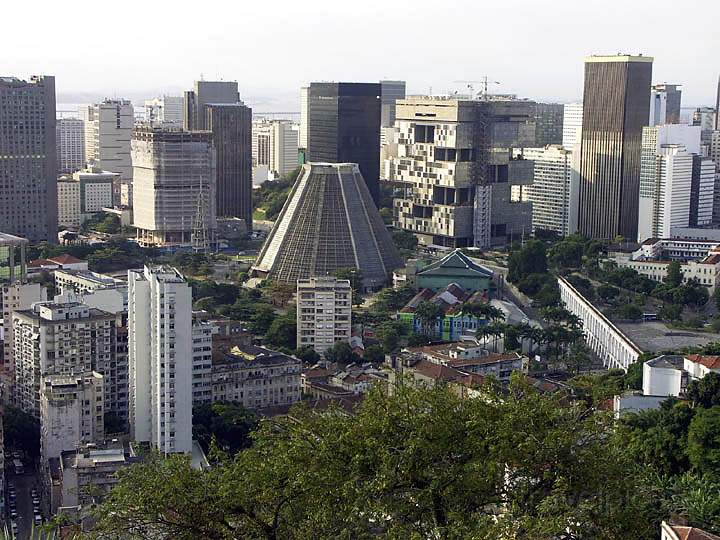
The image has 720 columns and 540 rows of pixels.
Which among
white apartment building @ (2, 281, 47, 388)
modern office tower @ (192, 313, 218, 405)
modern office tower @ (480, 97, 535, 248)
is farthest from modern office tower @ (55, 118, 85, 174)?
modern office tower @ (192, 313, 218, 405)

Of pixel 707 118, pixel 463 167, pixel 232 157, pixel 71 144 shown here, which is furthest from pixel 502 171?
pixel 71 144

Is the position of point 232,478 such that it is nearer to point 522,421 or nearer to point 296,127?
point 522,421

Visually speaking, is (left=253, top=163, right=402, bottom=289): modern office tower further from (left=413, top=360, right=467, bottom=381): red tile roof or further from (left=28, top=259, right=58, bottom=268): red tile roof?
(left=413, top=360, right=467, bottom=381): red tile roof

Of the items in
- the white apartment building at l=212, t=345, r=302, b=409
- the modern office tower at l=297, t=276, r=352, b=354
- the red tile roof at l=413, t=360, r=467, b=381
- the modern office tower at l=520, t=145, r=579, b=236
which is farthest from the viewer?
the modern office tower at l=520, t=145, r=579, b=236

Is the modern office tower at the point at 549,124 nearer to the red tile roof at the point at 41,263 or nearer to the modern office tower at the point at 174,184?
the modern office tower at the point at 174,184

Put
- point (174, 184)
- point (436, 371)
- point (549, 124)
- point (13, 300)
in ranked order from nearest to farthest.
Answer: point (436, 371), point (13, 300), point (174, 184), point (549, 124)

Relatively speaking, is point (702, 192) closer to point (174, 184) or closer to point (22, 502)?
point (174, 184)
